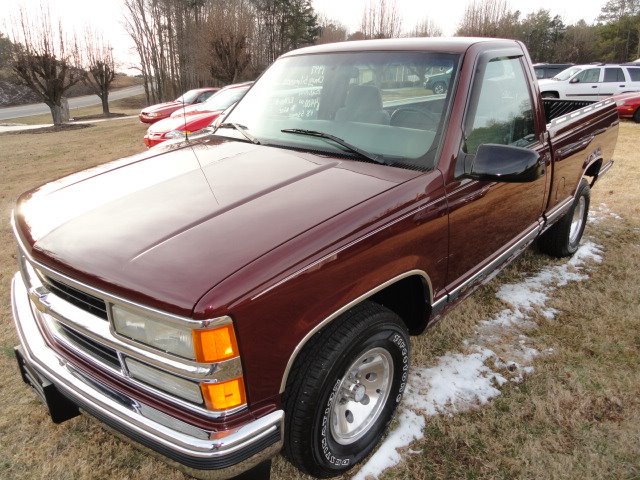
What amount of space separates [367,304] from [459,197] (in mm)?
758

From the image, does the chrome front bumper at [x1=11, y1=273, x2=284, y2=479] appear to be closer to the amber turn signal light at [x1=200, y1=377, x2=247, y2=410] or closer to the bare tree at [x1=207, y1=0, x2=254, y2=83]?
the amber turn signal light at [x1=200, y1=377, x2=247, y2=410]

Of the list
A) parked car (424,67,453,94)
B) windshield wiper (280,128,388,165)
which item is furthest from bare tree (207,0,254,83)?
parked car (424,67,453,94)

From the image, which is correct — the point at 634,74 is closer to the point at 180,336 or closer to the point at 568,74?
the point at 568,74

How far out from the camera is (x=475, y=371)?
2.96 m

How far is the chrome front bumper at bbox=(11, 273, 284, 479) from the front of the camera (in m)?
1.55

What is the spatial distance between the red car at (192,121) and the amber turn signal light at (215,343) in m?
6.04

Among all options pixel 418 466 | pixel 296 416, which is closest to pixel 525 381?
pixel 418 466

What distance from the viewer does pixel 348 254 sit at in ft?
5.85

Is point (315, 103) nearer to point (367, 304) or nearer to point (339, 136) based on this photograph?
point (339, 136)

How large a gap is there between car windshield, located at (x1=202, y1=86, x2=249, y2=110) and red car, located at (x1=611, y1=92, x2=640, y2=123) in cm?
1032

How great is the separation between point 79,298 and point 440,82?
6.64 ft

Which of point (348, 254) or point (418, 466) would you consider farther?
point (418, 466)

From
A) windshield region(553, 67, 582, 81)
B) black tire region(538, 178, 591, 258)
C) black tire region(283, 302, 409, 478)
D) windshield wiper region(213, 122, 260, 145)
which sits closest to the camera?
black tire region(283, 302, 409, 478)

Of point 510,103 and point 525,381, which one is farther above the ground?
point 510,103
